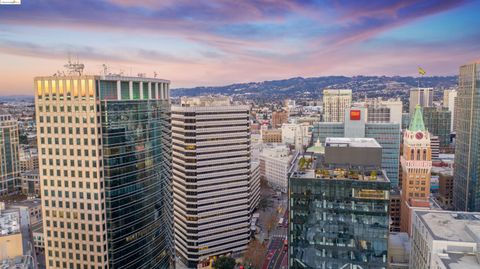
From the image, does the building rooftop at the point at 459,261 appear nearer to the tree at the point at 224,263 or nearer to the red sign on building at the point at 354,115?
the tree at the point at 224,263

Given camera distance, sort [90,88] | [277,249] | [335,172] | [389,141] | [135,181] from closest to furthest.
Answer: [90,88]
[335,172]
[135,181]
[277,249]
[389,141]

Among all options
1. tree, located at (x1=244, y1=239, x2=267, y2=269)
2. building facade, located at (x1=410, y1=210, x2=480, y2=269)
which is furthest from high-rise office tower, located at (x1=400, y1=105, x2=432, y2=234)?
tree, located at (x1=244, y1=239, x2=267, y2=269)

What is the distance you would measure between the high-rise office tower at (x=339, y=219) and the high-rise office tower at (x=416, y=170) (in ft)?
198

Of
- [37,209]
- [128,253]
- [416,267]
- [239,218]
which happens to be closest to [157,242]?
[128,253]

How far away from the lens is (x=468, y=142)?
172 meters

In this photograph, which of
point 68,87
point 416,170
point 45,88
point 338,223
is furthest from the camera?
point 416,170

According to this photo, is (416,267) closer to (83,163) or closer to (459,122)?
(83,163)

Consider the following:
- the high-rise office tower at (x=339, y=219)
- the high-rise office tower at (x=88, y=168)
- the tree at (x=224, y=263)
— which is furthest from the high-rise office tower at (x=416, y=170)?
the high-rise office tower at (x=88, y=168)

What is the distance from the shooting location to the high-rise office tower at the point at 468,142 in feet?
542

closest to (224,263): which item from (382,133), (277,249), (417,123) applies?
(277,249)

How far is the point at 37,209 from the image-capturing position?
168125 mm

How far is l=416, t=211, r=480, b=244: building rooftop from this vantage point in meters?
69.5

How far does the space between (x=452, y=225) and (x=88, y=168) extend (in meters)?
74.1

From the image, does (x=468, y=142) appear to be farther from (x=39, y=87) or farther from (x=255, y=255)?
(x=39, y=87)
